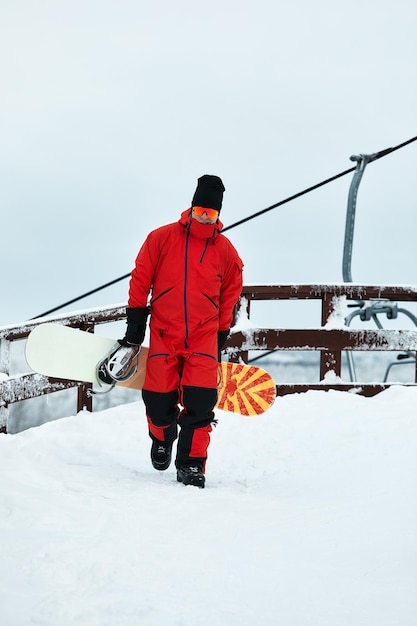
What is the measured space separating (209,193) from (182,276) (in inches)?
19.0

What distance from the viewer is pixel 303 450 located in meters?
4.77

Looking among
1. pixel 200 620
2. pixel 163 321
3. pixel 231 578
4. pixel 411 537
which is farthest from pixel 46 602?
pixel 163 321

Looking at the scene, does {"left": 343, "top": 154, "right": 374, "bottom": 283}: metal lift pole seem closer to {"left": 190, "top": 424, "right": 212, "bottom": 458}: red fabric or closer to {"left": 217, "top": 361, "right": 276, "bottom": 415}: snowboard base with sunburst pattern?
{"left": 217, "top": 361, "right": 276, "bottom": 415}: snowboard base with sunburst pattern

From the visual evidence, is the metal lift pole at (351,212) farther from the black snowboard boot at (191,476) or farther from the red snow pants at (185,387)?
the black snowboard boot at (191,476)

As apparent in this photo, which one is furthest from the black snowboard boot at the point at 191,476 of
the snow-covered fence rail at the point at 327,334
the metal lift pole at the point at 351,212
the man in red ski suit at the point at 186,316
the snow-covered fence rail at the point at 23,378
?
the metal lift pole at the point at 351,212

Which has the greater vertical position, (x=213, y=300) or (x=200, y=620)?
(x=213, y=300)

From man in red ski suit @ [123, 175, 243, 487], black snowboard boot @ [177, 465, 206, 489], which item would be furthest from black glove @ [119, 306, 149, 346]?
black snowboard boot @ [177, 465, 206, 489]

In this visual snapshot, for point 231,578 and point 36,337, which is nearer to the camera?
point 231,578

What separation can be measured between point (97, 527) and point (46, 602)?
65cm

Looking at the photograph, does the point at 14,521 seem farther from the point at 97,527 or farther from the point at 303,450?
the point at 303,450

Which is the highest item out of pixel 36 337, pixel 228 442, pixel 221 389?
pixel 36 337

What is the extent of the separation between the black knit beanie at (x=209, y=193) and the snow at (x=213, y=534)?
5.05ft

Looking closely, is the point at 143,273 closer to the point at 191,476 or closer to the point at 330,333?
the point at 191,476

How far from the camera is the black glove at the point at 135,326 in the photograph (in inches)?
154
